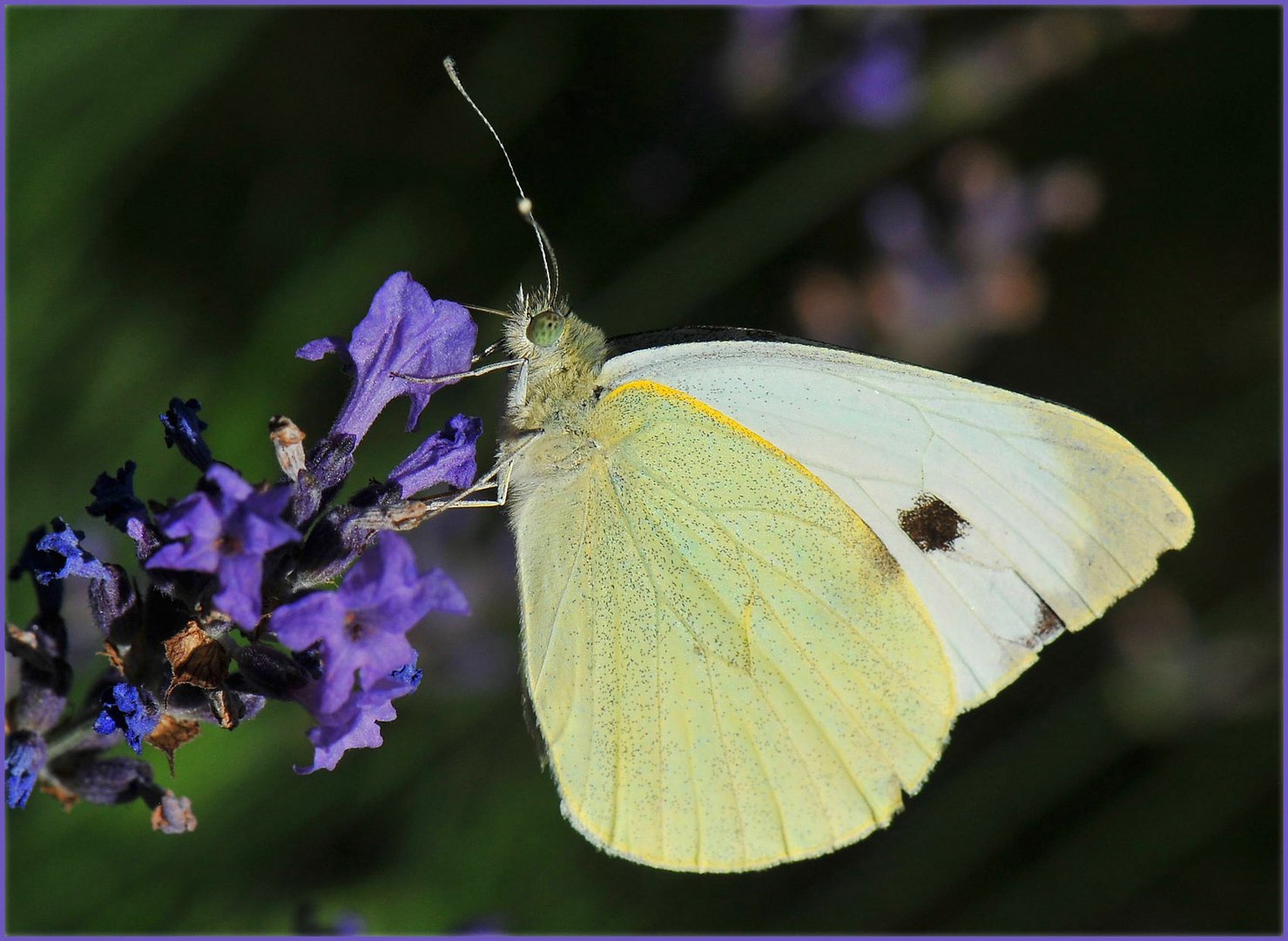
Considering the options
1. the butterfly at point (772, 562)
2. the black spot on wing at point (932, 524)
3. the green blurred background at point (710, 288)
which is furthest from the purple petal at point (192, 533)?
the green blurred background at point (710, 288)

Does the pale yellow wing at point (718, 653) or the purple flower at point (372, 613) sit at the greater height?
the purple flower at point (372, 613)

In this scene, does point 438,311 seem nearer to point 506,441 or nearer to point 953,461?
point 506,441

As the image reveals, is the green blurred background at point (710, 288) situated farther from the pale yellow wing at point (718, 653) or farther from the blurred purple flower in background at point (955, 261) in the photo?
the pale yellow wing at point (718, 653)

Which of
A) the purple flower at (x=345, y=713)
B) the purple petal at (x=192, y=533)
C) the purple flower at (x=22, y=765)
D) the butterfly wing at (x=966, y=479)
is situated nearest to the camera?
the purple petal at (x=192, y=533)

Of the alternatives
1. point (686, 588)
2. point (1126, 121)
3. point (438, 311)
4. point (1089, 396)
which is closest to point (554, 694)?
point (686, 588)

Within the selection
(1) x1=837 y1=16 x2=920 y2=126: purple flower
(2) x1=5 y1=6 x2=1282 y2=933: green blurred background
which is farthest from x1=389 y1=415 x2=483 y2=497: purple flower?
(1) x1=837 y1=16 x2=920 y2=126: purple flower

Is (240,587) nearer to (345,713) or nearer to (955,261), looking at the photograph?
(345,713)
